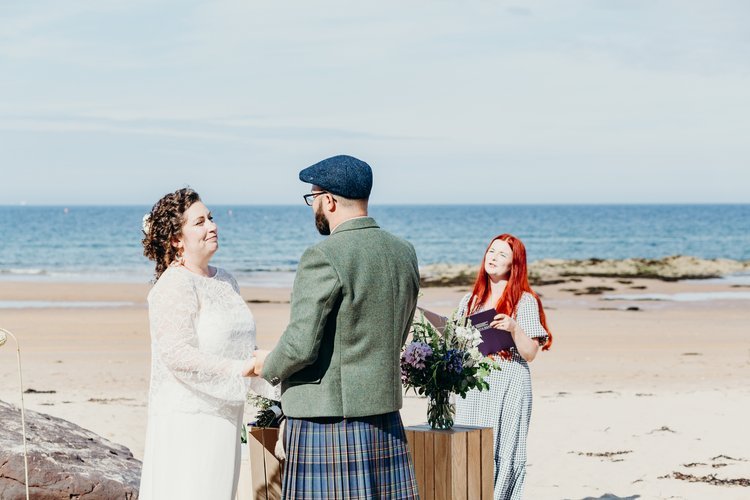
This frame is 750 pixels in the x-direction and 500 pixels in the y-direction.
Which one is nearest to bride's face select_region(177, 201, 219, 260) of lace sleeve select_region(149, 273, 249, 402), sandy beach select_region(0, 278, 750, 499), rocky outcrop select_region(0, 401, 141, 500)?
lace sleeve select_region(149, 273, 249, 402)

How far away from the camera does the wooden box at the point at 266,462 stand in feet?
14.5

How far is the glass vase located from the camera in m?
4.68

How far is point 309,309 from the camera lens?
354 cm

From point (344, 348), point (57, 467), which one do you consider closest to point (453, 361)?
point (344, 348)

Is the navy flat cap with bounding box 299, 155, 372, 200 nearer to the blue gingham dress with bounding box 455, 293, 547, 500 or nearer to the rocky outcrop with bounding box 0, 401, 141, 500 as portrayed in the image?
the blue gingham dress with bounding box 455, 293, 547, 500

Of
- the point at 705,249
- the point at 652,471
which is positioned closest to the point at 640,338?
the point at 652,471

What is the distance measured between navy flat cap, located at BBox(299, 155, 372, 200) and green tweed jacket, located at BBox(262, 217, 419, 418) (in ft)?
0.37

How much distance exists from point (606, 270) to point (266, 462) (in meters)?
31.8

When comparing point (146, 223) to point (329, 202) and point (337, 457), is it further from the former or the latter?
point (337, 457)

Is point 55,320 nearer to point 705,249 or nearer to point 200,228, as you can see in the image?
point 200,228

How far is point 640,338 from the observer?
58.2ft

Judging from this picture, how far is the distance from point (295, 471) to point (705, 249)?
59.2 meters

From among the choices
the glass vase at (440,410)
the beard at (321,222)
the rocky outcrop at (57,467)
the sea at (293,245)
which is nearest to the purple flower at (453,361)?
the glass vase at (440,410)

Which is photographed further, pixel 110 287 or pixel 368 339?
pixel 110 287
